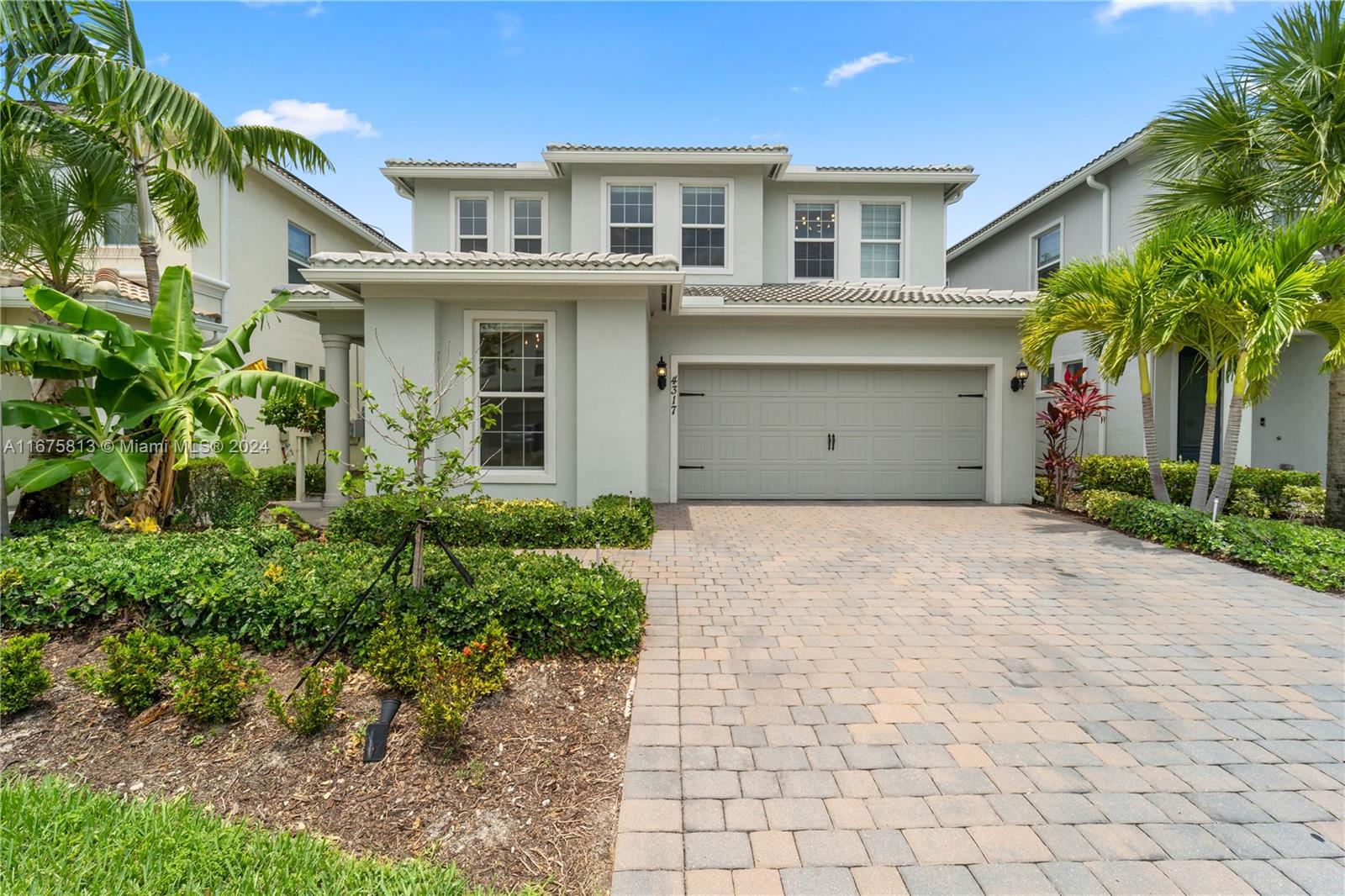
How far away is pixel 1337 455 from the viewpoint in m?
8.17

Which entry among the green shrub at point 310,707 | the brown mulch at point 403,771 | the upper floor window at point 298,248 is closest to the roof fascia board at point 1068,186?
the brown mulch at point 403,771

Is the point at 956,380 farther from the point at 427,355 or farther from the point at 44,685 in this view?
the point at 44,685

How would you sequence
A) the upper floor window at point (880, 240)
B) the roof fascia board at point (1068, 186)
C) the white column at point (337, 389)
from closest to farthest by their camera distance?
the white column at point (337, 389)
the roof fascia board at point (1068, 186)
the upper floor window at point (880, 240)

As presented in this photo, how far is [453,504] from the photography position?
4797 mm

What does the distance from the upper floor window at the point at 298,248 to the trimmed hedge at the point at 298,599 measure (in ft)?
42.0

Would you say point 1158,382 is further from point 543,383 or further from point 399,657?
point 399,657

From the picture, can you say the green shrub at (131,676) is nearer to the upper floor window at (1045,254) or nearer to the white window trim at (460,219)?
the white window trim at (460,219)

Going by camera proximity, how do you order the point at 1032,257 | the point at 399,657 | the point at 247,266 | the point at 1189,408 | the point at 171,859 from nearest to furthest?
the point at 171,859, the point at 399,657, the point at 1189,408, the point at 247,266, the point at 1032,257

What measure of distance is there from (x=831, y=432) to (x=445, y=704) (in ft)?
31.3

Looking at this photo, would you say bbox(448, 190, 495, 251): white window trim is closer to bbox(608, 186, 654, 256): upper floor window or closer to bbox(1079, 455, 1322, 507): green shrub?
bbox(608, 186, 654, 256): upper floor window

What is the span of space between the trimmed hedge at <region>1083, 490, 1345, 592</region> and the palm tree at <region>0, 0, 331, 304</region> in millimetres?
13087

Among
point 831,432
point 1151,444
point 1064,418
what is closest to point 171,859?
point 831,432

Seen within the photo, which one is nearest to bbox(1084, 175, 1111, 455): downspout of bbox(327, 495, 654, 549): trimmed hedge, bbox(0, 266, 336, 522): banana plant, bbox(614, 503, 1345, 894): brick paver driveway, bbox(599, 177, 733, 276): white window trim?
bbox(614, 503, 1345, 894): brick paver driveway

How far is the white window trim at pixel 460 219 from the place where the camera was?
13.5 meters
